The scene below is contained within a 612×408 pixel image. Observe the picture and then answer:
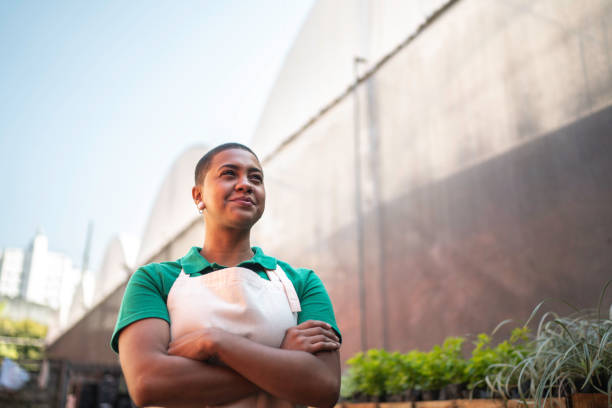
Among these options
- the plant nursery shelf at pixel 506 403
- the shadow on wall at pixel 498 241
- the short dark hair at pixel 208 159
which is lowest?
the plant nursery shelf at pixel 506 403

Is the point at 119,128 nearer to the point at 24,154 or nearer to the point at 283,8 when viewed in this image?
the point at 24,154

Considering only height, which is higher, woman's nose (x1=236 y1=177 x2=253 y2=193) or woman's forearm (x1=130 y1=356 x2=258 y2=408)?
woman's nose (x1=236 y1=177 x2=253 y2=193)

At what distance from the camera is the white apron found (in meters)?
1.03

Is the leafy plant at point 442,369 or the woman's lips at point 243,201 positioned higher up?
the woman's lips at point 243,201

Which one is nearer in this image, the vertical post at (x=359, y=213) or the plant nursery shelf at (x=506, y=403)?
the plant nursery shelf at (x=506, y=403)

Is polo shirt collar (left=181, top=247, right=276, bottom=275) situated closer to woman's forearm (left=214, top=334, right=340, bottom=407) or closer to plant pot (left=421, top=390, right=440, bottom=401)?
woman's forearm (left=214, top=334, right=340, bottom=407)

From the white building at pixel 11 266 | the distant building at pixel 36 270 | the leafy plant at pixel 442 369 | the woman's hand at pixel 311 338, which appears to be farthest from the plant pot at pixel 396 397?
the white building at pixel 11 266

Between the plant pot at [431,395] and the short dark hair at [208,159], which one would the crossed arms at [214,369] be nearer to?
the short dark hair at [208,159]

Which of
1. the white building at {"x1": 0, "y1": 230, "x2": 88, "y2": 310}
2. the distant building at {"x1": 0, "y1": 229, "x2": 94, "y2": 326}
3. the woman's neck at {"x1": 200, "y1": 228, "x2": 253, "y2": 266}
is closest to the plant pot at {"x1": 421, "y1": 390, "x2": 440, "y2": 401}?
the woman's neck at {"x1": 200, "y1": 228, "x2": 253, "y2": 266}

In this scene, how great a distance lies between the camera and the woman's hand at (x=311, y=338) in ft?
3.30

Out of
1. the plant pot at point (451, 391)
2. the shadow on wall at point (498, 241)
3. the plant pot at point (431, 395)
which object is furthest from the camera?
the shadow on wall at point (498, 241)

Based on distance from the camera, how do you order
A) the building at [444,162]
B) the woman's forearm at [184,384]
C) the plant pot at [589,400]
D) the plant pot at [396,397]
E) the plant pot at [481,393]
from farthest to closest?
the building at [444,162], the plant pot at [396,397], the plant pot at [481,393], the plant pot at [589,400], the woman's forearm at [184,384]

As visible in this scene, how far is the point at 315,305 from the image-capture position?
1150mm

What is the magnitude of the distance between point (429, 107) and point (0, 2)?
15044 millimetres
